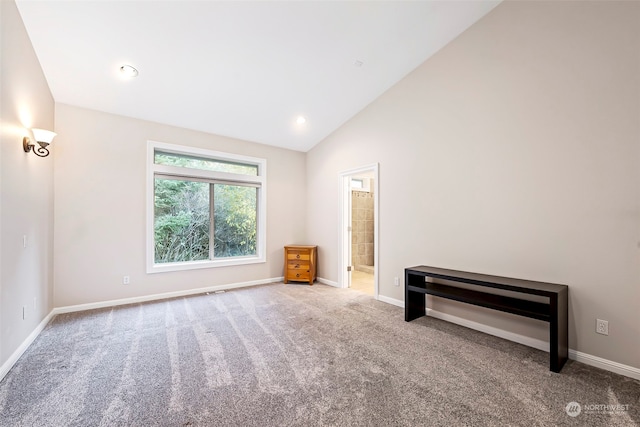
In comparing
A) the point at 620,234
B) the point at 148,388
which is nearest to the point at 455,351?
the point at 620,234

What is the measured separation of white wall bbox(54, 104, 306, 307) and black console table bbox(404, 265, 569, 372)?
3.29 m

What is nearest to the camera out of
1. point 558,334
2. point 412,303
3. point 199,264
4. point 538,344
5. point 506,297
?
point 558,334

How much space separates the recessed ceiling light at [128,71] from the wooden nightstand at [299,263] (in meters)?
3.38

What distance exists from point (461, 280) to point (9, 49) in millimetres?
4409

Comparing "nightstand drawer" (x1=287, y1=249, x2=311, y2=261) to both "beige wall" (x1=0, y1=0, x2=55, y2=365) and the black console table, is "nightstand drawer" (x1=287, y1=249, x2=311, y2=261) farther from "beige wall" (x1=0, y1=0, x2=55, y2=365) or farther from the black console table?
"beige wall" (x1=0, y1=0, x2=55, y2=365)

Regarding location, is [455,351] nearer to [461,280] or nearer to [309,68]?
[461,280]

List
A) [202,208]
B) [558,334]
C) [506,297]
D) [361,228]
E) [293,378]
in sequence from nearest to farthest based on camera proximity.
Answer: [293,378], [558,334], [506,297], [202,208], [361,228]

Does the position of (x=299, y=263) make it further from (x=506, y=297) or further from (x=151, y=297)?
(x=506, y=297)

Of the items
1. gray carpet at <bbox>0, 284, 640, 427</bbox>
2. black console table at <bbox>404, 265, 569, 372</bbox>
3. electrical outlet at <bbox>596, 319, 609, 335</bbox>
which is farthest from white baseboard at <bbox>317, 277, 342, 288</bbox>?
electrical outlet at <bbox>596, 319, 609, 335</bbox>

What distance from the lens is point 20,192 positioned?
243cm

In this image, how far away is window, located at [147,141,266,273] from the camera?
13.9 ft

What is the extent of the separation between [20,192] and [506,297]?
4.63m

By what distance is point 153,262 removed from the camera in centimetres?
409

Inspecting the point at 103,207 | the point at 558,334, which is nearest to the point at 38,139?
the point at 103,207
